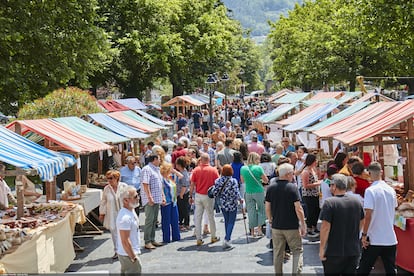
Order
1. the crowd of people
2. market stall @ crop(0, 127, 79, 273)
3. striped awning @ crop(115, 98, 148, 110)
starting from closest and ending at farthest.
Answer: the crowd of people, market stall @ crop(0, 127, 79, 273), striped awning @ crop(115, 98, 148, 110)

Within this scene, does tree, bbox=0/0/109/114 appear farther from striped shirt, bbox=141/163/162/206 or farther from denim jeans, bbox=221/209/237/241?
denim jeans, bbox=221/209/237/241

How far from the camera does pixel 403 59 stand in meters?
32.3

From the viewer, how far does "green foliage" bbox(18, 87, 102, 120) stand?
656 inches

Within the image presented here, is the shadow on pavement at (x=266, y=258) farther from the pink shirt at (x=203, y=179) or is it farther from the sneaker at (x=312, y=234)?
the pink shirt at (x=203, y=179)

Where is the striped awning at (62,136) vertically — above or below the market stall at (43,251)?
above

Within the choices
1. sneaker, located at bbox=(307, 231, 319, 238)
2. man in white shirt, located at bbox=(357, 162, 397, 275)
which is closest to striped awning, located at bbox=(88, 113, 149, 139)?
sneaker, located at bbox=(307, 231, 319, 238)

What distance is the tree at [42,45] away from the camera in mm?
18297

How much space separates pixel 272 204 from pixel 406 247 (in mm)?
2096

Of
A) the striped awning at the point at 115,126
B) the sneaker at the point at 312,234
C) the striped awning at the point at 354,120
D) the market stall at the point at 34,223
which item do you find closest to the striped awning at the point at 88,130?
the striped awning at the point at 115,126

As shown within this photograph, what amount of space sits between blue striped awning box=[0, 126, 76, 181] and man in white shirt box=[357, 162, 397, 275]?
4.80m

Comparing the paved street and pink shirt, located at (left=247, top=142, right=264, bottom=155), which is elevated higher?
pink shirt, located at (left=247, top=142, right=264, bottom=155)

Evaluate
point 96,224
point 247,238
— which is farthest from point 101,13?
point 247,238

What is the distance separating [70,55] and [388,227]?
15708 mm

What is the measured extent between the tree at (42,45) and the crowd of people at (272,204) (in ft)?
17.6
